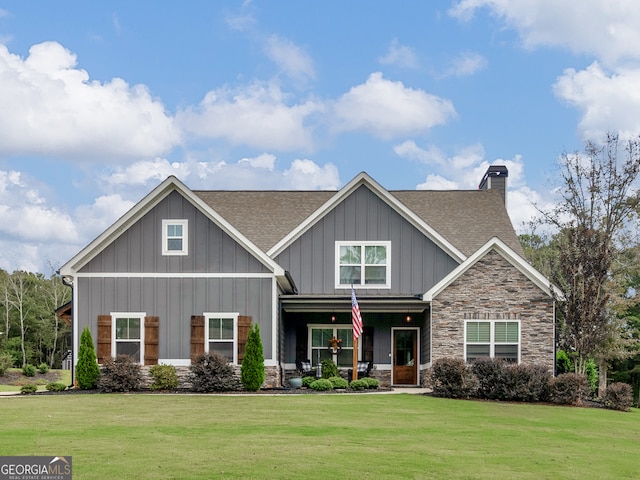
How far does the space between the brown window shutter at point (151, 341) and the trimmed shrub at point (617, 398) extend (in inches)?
A: 503

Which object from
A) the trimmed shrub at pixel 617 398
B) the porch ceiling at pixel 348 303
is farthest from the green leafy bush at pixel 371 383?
the trimmed shrub at pixel 617 398

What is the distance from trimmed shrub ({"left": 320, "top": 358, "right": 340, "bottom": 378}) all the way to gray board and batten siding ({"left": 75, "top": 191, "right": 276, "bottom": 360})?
7.21 ft

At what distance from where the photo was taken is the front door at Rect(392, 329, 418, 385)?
2833 centimetres

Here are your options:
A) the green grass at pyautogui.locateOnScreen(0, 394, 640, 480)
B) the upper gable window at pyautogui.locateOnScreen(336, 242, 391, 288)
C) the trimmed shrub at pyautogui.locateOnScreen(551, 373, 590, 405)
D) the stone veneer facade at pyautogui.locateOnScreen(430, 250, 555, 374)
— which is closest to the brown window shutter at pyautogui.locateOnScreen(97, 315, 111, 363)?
the green grass at pyautogui.locateOnScreen(0, 394, 640, 480)

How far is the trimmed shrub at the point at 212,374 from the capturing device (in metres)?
23.6

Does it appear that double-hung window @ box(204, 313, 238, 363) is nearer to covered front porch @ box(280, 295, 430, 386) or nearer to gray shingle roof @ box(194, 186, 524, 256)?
covered front porch @ box(280, 295, 430, 386)

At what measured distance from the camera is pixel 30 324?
58219mm

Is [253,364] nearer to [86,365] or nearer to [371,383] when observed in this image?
[371,383]

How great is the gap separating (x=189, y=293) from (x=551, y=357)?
36.1 feet

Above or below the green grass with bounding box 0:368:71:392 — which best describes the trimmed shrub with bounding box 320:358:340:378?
above

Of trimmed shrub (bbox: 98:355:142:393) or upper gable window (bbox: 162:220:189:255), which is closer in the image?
trimmed shrub (bbox: 98:355:142:393)

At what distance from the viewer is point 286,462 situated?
1181 centimetres

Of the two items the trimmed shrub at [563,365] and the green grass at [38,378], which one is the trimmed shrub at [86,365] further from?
the green grass at [38,378]

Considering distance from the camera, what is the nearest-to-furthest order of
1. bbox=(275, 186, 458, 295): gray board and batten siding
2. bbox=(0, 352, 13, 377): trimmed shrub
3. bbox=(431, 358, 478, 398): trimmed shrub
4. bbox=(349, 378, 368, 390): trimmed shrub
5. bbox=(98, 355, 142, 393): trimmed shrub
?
bbox=(431, 358, 478, 398): trimmed shrub, bbox=(98, 355, 142, 393): trimmed shrub, bbox=(349, 378, 368, 390): trimmed shrub, bbox=(275, 186, 458, 295): gray board and batten siding, bbox=(0, 352, 13, 377): trimmed shrub
